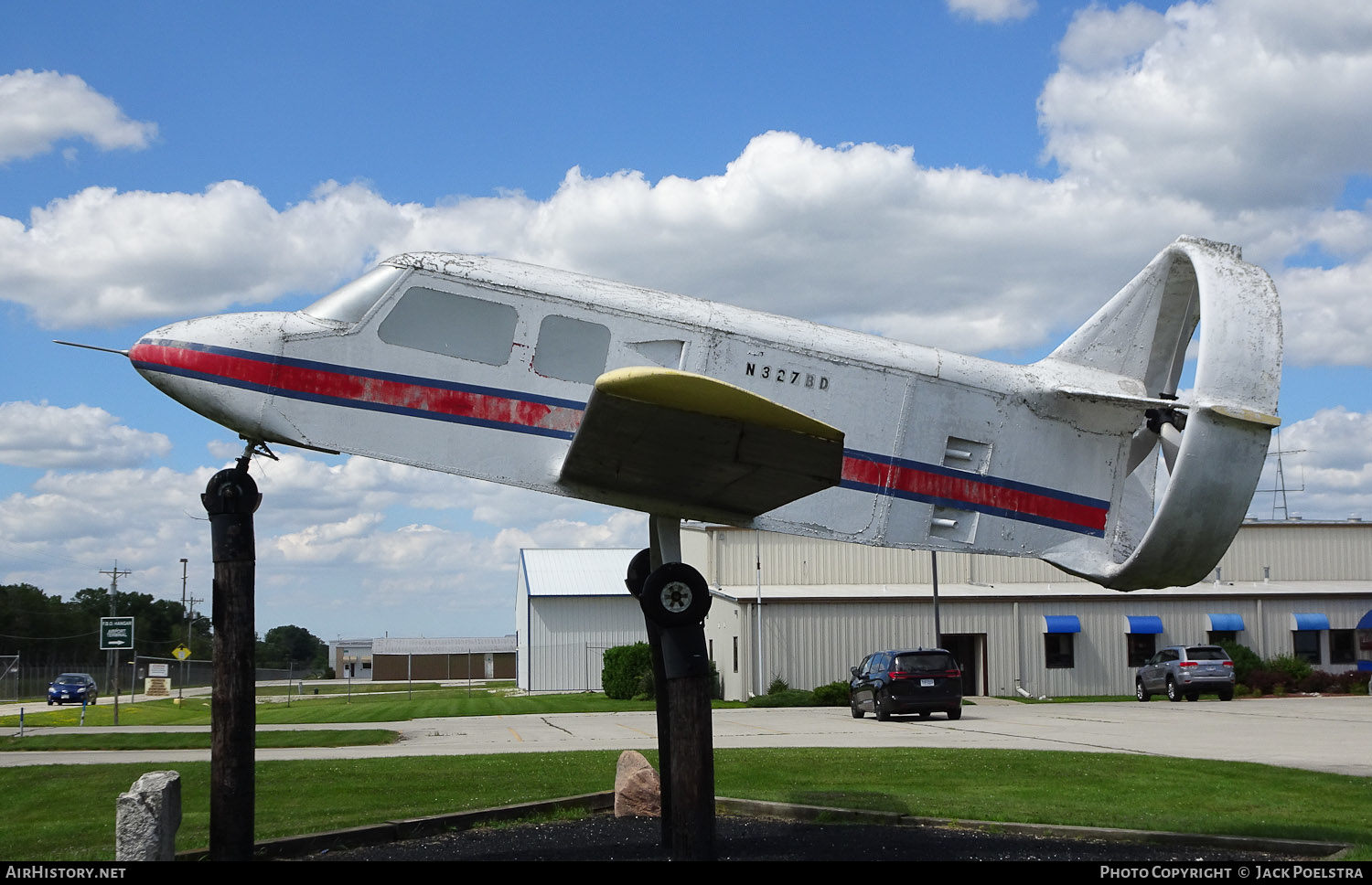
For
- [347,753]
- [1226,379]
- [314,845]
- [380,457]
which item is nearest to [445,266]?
[380,457]

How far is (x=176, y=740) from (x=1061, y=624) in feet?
105

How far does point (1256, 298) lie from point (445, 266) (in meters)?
6.75

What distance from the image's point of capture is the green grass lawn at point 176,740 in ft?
85.6

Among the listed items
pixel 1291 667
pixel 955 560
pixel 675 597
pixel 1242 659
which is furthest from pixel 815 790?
pixel 1291 667

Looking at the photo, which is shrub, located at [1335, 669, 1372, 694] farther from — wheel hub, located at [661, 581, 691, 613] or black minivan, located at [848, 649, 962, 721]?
wheel hub, located at [661, 581, 691, 613]

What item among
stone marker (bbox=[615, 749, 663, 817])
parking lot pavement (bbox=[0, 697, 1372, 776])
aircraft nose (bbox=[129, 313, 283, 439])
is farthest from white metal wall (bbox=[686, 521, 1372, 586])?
aircraft nose (bbox=[129, 313, 283, 439])

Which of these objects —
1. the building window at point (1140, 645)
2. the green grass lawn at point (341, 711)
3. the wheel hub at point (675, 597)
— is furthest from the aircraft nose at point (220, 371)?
the building window at point (1140, 645)

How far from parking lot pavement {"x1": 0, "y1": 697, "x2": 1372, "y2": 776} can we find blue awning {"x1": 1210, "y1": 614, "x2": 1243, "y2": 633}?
8352mm

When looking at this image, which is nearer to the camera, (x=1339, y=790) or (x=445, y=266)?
(x=445, y=266)

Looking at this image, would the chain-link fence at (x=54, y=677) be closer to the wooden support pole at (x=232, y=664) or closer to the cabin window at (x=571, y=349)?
the wooden support pole at (x=232, y=664)

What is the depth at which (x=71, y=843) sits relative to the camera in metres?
11.4

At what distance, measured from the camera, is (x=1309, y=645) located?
47000 millimetres

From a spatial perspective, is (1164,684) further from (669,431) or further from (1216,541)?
(669,431)

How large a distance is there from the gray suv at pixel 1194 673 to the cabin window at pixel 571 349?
112 ft
